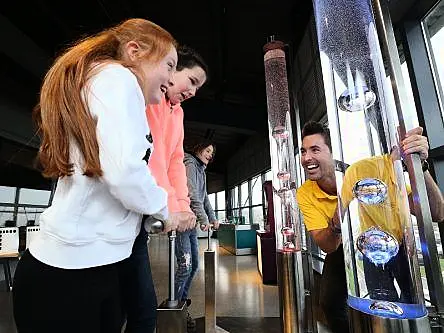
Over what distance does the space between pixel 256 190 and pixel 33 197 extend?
5572 mm

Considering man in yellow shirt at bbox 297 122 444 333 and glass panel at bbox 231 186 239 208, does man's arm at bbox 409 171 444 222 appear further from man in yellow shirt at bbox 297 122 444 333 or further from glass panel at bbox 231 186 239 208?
glass panel at bbox 231 186 239 208

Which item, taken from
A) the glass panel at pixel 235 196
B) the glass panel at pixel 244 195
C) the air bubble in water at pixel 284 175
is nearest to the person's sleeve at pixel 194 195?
the air bubble in water at pixel 284 175

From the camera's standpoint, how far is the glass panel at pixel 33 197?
192 inches

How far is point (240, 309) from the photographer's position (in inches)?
114

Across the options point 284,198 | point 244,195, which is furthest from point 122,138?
point 244,195

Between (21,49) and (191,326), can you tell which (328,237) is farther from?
(21,49)

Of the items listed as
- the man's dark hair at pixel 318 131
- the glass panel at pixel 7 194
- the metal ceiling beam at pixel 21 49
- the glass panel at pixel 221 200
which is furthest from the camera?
the glass panel at pixel 221 200

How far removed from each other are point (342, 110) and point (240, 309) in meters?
2.75

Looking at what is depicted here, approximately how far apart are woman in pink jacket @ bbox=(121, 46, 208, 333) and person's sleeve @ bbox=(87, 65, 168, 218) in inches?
4.8

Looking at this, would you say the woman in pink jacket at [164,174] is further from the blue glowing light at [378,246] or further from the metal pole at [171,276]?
the blue glowing light at [378,246]

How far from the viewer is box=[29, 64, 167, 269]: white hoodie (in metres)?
0.59

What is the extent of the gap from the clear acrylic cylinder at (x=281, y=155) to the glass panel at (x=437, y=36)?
1044 millimetres

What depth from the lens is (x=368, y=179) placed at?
1.93 feet

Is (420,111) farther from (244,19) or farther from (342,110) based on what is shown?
(244,19)
